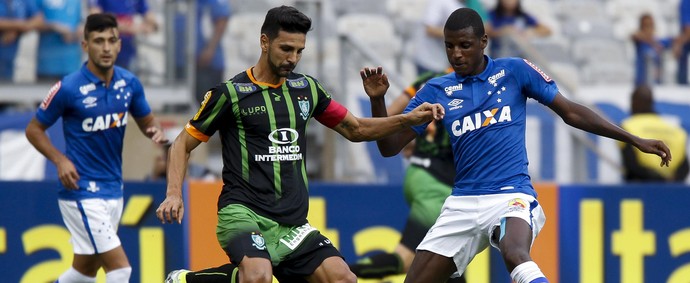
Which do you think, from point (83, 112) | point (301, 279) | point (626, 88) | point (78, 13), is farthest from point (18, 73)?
point (626, 88)

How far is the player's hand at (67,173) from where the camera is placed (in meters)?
8.49

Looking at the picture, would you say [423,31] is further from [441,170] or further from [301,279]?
[301,279]

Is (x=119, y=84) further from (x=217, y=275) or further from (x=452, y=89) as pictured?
(x=452, y=89)

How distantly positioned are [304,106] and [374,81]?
1.63ft

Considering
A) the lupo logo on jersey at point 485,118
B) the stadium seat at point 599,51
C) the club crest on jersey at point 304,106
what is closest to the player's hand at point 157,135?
the club crest on jersey at point 304,106

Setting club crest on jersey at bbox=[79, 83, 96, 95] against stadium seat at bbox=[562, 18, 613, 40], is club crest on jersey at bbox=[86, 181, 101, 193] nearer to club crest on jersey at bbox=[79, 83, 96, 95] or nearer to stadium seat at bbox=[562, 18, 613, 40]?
club crest on jersey at bbox=[79, 83, 96, 95]

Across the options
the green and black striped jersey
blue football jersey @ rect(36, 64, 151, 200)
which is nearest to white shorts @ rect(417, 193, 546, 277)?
the green and black striped jersey

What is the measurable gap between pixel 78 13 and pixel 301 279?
6.20m

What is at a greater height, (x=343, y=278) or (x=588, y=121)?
(x=588, y=121)

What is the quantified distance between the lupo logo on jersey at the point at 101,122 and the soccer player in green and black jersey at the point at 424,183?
2.09 m

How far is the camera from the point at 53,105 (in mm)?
8648

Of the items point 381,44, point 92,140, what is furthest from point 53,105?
point 381,44

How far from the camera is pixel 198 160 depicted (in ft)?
40.6

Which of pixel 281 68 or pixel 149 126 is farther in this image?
pixel 149 126
